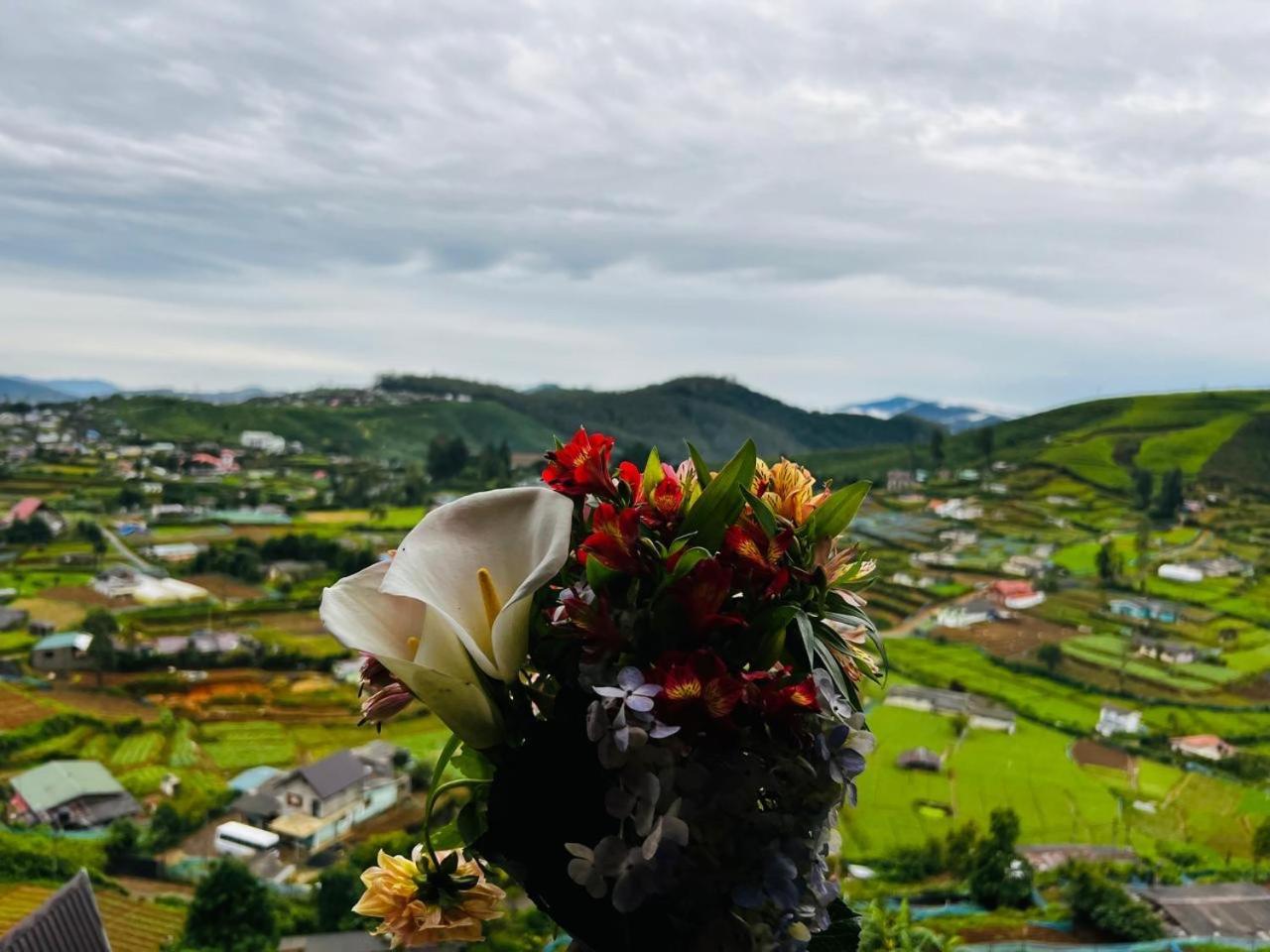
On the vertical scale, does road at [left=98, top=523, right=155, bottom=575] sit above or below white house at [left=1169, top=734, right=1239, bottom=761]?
above

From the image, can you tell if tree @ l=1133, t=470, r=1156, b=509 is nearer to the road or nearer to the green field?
the green field

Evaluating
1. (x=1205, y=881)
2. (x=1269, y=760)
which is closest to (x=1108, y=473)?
(x=1269, y=760)

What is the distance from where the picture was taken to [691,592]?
2.06 ft

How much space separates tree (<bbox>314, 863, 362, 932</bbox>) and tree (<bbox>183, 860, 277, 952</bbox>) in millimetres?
541

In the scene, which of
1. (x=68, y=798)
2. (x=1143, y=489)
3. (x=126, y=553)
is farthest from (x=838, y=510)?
(x=1143, y=489)

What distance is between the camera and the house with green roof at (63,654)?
661 inches

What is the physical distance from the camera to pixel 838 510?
2.32 feet

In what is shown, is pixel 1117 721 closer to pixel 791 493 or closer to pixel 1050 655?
pixel 1050 655

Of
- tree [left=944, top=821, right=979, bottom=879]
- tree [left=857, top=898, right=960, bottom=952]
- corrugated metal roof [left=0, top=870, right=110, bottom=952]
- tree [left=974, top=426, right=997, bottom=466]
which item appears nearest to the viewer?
tree [left=857, top=898, right=960, bottom=952]

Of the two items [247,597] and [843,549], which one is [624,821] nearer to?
[843,549]

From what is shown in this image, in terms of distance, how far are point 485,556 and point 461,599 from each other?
4 cm

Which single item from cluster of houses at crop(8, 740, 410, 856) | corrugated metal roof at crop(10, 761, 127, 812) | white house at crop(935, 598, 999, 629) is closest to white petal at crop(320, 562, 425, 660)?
cluster of houses at crop(8, 740, 410, 856)

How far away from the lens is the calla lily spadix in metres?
0.63

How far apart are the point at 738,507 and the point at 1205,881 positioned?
41.7ft
